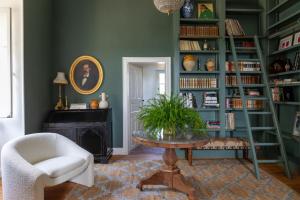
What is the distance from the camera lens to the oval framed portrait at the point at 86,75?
15.4 ft

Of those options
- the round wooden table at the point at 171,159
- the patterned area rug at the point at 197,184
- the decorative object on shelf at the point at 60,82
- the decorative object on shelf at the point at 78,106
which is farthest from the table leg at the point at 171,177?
the decorative object on shelf at the point at 60,82

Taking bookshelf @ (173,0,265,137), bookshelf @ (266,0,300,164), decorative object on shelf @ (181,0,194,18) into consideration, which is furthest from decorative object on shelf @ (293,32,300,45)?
decorative object on shelf @ (181,0,194,18)

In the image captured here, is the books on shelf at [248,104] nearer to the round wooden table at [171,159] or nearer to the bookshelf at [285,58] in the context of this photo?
the bookshelf at [285,58]

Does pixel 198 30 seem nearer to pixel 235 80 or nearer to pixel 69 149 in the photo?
pixel 235 80

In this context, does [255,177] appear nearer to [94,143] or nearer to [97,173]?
[97,173]

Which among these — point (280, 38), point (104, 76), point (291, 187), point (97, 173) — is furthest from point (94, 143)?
point (280, 38)

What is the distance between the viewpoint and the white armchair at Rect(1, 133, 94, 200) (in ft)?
7.30

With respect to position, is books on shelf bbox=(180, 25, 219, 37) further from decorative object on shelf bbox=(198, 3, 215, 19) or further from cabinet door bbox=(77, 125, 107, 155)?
cabinet door bbox=(77, 125, 107, 155)

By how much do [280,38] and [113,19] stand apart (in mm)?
3236

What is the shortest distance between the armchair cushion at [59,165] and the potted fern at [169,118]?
3.09ft

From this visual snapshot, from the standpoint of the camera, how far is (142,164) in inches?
161

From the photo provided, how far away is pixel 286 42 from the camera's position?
3.96 metres

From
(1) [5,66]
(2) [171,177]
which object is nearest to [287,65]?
(2) [171,177]

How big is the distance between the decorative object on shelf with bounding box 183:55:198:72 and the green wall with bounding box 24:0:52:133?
8.65 feet
